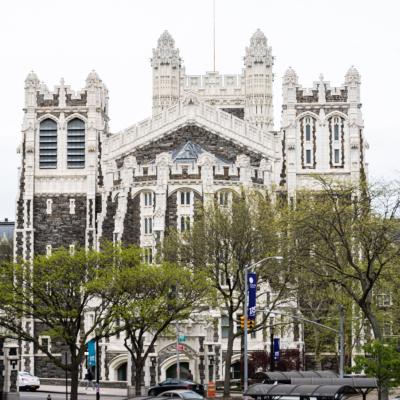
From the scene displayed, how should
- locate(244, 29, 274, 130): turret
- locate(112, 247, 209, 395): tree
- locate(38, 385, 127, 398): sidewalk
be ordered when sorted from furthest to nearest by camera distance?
locate(244, 29, 274, 130): turret
locate(38, 385, 127, 398): sidewalk
locate(112, 247, 209, 395): tree

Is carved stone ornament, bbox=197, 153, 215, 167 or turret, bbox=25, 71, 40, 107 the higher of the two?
turret, bbox=25, 71, 40, 107

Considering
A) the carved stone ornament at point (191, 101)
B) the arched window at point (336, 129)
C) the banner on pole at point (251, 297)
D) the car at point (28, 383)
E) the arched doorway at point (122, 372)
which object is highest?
the carved stone ornament at point (191, 101)

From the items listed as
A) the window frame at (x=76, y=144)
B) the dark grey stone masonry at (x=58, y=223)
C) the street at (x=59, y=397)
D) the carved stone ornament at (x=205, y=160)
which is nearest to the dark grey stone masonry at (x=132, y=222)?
the carved stone ornament at (x=205, y=160)

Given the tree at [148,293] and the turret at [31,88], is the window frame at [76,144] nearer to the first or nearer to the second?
the turret at [31,88]

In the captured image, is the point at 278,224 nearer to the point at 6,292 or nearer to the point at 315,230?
the point at 315,230

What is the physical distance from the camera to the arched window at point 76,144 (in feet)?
361

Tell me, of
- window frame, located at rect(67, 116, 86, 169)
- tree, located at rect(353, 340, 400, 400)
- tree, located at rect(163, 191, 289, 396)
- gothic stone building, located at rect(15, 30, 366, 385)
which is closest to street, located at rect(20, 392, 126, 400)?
tree, located at rect(163, 191, 289, 396)

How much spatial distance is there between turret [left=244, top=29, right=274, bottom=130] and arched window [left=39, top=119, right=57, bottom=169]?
39.7 m

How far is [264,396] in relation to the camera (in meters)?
53.2

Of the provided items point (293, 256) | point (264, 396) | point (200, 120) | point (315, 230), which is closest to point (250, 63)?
point (200, 120)

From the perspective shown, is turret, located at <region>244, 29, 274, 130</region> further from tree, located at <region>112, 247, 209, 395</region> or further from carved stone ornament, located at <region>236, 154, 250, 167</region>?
tree, located at <region>112, 247, 209, 395</region>

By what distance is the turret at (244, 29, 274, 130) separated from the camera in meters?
146

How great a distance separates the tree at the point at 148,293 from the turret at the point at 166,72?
71449 millimetres

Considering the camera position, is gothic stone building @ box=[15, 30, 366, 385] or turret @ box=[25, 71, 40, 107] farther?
turret @ box=[25, 71, 40, 107]
